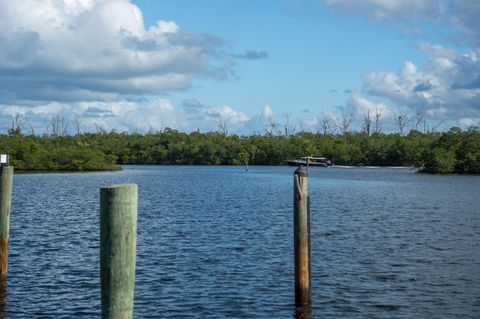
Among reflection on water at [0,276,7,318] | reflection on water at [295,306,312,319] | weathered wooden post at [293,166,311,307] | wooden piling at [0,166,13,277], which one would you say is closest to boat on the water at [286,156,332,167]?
weathered wooden post at [293,166,311,307]

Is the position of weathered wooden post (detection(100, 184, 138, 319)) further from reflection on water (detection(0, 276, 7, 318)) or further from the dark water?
reflection on water (detection(0, 276, 7, 318))

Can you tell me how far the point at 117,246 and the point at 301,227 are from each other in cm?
862

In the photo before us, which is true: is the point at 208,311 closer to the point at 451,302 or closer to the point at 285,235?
the point at 451,302

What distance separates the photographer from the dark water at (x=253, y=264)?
58.8ft

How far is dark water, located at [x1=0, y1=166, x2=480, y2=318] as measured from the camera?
706 inches

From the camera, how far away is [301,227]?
51.1ft

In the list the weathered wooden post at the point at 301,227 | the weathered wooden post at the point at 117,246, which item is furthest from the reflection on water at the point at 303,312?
the weathered wooden post at the point at 117,246

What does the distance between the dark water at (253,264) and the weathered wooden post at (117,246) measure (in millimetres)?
9657

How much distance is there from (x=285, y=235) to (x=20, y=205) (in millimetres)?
27203

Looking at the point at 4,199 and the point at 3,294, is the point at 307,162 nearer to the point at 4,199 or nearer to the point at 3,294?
the point at 4,199

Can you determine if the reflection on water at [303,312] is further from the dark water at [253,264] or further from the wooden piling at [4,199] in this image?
the wooden piling at [4,199]

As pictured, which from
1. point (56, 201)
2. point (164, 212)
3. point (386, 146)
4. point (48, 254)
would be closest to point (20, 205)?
point (56, 201)

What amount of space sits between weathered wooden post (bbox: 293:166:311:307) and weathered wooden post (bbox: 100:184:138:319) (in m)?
8.18

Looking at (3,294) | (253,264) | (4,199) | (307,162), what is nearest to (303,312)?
(307,162)
